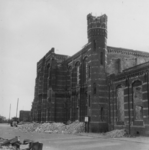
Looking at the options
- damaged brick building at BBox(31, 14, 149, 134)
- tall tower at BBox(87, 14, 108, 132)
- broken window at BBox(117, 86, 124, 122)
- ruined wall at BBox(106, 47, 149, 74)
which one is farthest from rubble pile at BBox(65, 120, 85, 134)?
ruined wall at BBox(106, 47, 149, 74)

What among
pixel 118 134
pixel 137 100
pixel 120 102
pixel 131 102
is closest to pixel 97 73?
pixel 120 102

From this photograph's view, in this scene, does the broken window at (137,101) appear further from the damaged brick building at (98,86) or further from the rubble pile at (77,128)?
the rubble pile at (77,128)

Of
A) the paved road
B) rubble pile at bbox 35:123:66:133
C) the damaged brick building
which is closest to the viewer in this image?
the paved road

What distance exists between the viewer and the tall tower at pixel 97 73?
3094 cm

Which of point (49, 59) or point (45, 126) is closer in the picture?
point (45, 126)

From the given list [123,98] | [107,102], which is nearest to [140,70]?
[123,98]

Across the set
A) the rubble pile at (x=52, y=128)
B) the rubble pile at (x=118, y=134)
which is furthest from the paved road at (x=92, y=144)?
the rubble pile at (x=52, y=128)

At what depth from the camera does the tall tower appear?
3094 cm

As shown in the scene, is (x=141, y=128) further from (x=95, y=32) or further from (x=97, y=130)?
(x=95, y=32)

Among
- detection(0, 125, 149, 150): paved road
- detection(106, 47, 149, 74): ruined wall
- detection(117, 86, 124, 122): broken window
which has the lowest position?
detection(0, 125, 149, 150): paved road

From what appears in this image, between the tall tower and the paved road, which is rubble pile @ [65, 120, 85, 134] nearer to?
the tall tower

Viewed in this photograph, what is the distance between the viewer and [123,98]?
29141mm

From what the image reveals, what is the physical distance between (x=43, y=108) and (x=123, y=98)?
21756 millimetres

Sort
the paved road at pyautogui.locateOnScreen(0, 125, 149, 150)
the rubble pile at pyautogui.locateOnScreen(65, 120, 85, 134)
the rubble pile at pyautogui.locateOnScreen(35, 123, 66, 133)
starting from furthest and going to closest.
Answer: the rubble pile at pyautogui.locateOnScreen(35, 123, 66, 133)
the rubble pile at pyautogui.locateOnScreen(65, 120, 85, 134)
the paved road at pyautogui.locateOnScreen(0, 125, 149, 150)
